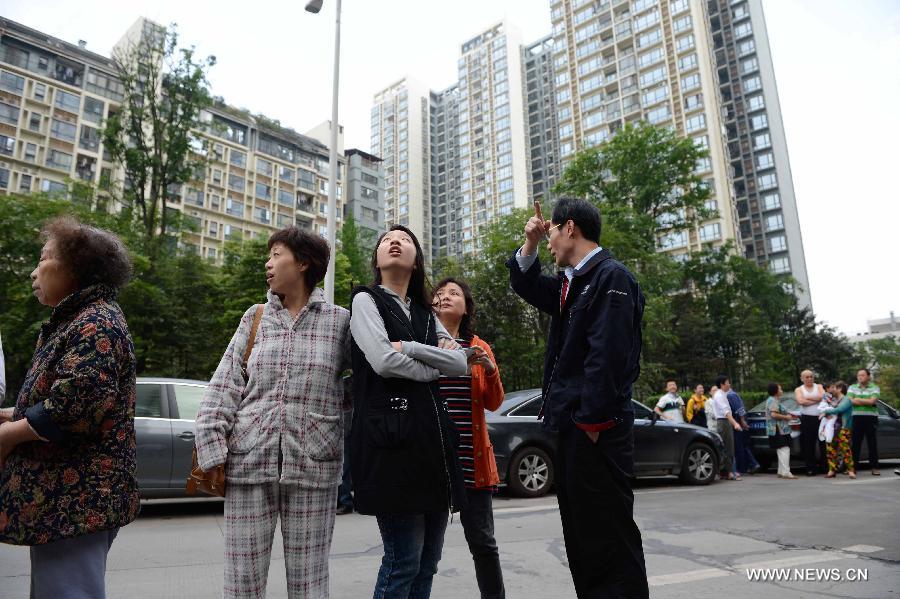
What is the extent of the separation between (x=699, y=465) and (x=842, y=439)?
3246mm

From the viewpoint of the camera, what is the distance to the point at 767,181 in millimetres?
77375

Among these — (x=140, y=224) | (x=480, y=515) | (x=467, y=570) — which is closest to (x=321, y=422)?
(x=480, y=515)

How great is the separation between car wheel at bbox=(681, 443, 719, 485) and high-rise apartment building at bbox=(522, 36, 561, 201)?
295ft

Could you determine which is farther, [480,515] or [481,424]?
[481,424]

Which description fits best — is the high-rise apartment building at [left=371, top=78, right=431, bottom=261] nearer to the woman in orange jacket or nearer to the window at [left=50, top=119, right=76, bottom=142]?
the window at [left=50, top=119, right=76, bottom=142]

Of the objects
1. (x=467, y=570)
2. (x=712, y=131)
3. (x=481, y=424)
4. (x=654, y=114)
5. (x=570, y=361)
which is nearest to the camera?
(x=570, y=361)

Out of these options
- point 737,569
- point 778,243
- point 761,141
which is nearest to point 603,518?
point 737,569

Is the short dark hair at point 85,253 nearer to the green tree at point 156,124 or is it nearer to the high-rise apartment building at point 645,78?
the green tree at point 156,124

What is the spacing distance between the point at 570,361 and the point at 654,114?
69.0 meters

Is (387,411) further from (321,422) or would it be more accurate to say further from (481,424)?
(481,424)

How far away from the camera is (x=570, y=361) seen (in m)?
2.83

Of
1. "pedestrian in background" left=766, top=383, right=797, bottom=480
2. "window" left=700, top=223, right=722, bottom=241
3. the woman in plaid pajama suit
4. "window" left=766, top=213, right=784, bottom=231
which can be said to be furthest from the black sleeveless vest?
"window" left=766, top=213, right=784, bottom=231

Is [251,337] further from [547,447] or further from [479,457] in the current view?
[547,447]

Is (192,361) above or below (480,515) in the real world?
above
